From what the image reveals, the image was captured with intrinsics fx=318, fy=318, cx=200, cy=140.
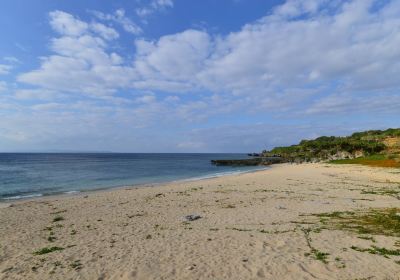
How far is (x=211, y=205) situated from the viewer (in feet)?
63.9

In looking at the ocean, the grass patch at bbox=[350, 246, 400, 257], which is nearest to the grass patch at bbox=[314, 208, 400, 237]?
the grass patch at bbox=[350, 246, 400, 257]

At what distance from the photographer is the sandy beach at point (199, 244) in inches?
334

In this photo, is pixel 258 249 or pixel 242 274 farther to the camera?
pixel 258 249

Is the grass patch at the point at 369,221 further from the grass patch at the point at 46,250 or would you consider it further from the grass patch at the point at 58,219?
the grass patch at the point at 58,219

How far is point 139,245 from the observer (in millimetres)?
11023

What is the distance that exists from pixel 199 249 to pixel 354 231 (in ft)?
→ 19.8

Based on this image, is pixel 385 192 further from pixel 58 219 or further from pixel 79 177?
pixel 79 177

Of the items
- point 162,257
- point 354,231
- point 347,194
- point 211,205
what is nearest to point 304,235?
point 354,231

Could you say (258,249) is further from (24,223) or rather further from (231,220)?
(24,223)

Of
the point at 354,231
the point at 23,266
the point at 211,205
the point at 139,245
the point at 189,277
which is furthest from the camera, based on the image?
the point at 211,205

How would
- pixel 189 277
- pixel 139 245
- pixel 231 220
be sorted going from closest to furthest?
1. pixel 189 277
2. pixel 139 245
3. pixel 231 220

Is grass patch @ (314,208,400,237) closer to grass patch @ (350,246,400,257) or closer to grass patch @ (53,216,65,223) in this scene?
grass patch @ (350,246,400,257)

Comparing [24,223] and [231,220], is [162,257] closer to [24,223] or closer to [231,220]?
[231,220]

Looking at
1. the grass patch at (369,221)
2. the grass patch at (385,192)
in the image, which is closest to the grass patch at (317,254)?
the grass patch at (369,221)
